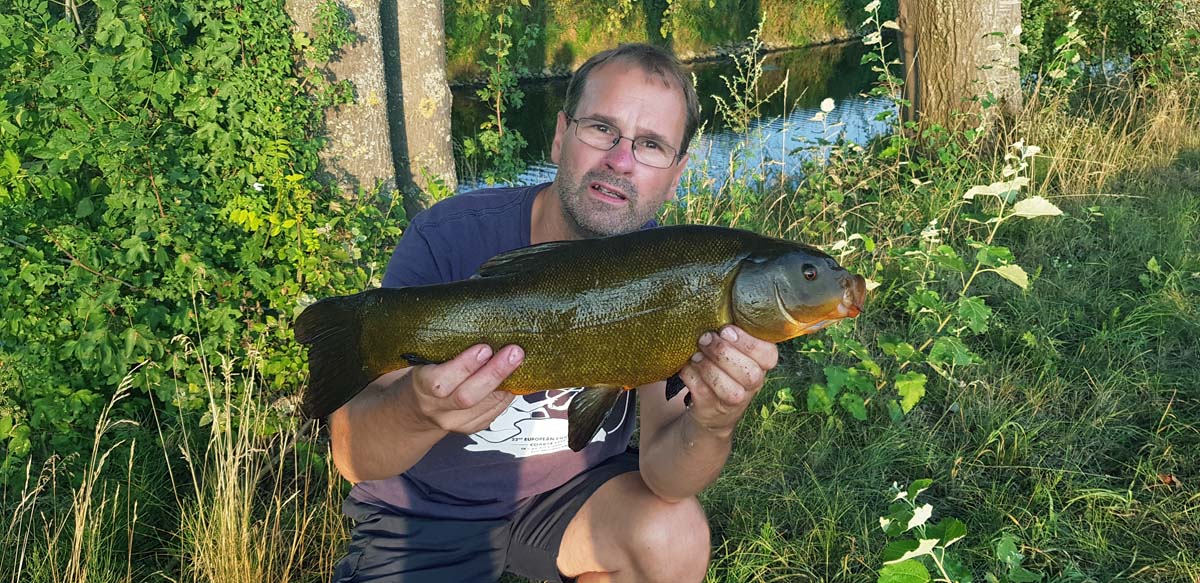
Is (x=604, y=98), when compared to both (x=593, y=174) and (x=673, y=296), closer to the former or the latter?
(x=593, y=174)

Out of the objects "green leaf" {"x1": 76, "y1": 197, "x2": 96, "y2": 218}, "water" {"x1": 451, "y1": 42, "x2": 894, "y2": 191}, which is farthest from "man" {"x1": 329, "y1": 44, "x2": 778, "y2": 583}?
"water" {"x1": 451, "y1": 42, "x2": 894, "y2": 191}

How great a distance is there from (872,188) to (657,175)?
343 centimetres

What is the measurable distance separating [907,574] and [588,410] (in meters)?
0.86

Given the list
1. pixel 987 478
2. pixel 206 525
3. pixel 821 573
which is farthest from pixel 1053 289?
pixel 206 525

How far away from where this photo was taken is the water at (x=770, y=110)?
8352 millimetres

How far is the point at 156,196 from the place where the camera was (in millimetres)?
3605

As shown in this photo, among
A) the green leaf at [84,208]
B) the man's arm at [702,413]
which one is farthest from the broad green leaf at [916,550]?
the green leaf at [84,208]

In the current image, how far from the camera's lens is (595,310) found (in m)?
1.88

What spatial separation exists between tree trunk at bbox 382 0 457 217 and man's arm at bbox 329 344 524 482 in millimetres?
3538

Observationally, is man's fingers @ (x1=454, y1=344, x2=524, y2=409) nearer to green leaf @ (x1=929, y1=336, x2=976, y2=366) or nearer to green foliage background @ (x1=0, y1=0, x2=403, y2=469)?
green foliage background @ (x1=0, y1=0, x2=403, y2=469)

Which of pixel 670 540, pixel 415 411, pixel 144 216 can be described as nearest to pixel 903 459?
pixel 670 540

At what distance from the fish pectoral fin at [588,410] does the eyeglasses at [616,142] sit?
2.91 feet

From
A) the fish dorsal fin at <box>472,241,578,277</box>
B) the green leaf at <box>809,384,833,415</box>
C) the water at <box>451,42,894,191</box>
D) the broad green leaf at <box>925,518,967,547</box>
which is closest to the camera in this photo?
the fish dorsal fin at <box>472,241,578,277</box>

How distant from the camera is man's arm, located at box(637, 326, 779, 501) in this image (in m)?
1.89
